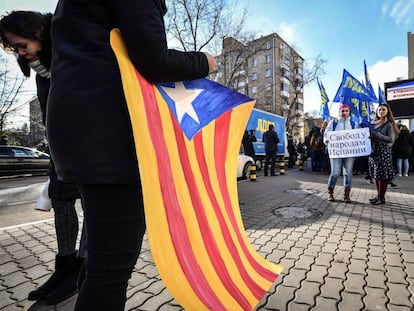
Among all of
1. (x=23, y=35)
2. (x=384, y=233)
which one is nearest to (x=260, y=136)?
(x=384, y=233)

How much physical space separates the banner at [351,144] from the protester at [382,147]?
0.15 meters

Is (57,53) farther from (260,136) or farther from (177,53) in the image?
(260,136)

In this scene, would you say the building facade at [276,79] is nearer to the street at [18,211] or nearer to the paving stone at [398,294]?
the street at [18,211]

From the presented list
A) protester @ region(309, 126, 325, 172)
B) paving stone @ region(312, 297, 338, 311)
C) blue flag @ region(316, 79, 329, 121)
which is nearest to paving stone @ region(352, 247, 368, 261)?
paving stone @ region(312, 297, 338, 311)

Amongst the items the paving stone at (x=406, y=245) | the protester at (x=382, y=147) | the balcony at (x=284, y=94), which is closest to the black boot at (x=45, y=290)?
the paving stone at (x=406, y=245)

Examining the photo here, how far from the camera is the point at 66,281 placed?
78.4 inches

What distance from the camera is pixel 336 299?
78.9 inches

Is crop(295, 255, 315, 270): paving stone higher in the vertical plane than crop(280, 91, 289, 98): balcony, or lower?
lower

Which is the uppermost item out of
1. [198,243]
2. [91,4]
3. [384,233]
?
[91,4]

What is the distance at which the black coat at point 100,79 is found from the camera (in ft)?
3.22

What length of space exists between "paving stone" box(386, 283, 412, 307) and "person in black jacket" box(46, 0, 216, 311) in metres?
1.90

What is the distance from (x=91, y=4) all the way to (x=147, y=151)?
558 millimetres

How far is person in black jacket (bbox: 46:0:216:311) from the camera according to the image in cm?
100

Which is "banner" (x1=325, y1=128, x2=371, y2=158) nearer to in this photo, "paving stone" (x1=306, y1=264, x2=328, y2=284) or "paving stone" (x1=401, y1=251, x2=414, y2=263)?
"paving stone" (x1=401, y1=251, x2=414, y2=263)
